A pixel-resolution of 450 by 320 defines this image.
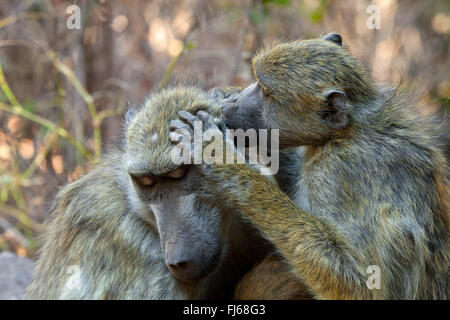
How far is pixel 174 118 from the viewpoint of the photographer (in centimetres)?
310

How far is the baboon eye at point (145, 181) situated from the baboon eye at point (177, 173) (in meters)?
0.11

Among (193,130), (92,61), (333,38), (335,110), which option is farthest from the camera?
(92,61)

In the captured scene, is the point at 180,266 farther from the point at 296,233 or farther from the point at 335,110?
the point at 335,110

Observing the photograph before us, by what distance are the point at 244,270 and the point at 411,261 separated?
964 millimetres

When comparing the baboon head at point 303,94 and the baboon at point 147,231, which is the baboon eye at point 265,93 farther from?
the baboon at point 147,231

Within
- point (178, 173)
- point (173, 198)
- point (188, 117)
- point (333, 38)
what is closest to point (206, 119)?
point (188, 117)

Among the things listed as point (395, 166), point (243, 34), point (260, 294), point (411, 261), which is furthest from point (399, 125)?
point (243, 34)

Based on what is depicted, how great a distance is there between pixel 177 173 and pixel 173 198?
0.13 metres

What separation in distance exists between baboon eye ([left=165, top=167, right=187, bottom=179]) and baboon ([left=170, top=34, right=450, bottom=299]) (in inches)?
3.7

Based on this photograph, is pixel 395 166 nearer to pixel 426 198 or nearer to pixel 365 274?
pixel 426 198

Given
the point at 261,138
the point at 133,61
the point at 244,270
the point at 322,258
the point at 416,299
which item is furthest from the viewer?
the point at 133,61

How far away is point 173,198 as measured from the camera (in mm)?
3006

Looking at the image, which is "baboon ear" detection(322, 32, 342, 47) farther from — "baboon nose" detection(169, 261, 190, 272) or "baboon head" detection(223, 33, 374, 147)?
"baboon nose" detection(169, 261, 190, 272)

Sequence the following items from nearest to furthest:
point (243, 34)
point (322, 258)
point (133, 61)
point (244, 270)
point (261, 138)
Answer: point (322, 258) → point (261, 138) → point (244, 270) → point (243, 34) → point (133, 61)
